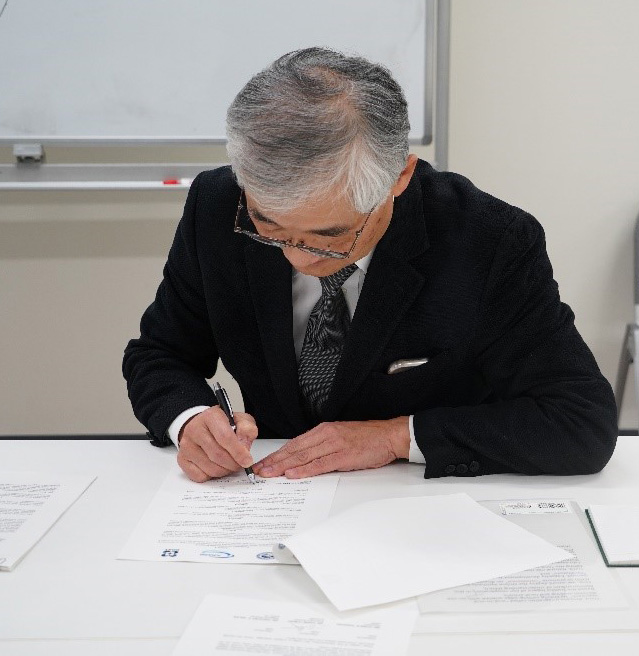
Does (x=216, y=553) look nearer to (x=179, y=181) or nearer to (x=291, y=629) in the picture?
(x=291, y=629)

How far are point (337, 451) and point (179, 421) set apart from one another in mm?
279

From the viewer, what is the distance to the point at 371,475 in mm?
1396

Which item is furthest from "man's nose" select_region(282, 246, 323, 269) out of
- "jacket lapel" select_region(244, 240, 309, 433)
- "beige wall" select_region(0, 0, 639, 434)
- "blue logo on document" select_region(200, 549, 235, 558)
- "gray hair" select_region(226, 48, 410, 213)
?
"beige wall" select_region(0, 0, 639, 434)

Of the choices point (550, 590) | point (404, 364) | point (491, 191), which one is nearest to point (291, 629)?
point (550, 590)

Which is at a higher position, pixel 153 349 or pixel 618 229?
pixel 153 349

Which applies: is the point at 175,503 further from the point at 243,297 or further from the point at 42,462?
the point at 243,297

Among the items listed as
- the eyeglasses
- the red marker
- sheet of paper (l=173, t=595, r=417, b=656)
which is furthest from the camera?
the red marker

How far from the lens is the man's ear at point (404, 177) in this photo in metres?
1.34

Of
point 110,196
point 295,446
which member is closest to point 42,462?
point 295,446

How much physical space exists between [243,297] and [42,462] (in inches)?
17.6

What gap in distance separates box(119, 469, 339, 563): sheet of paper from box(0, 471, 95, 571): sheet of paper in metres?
0.13

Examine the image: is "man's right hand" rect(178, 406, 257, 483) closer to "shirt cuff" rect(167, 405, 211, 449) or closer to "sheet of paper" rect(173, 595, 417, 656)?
"shirt cuff" rect(167, 405, 211, 449)

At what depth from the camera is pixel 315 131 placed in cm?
118

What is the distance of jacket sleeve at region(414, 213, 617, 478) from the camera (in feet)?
4.53
